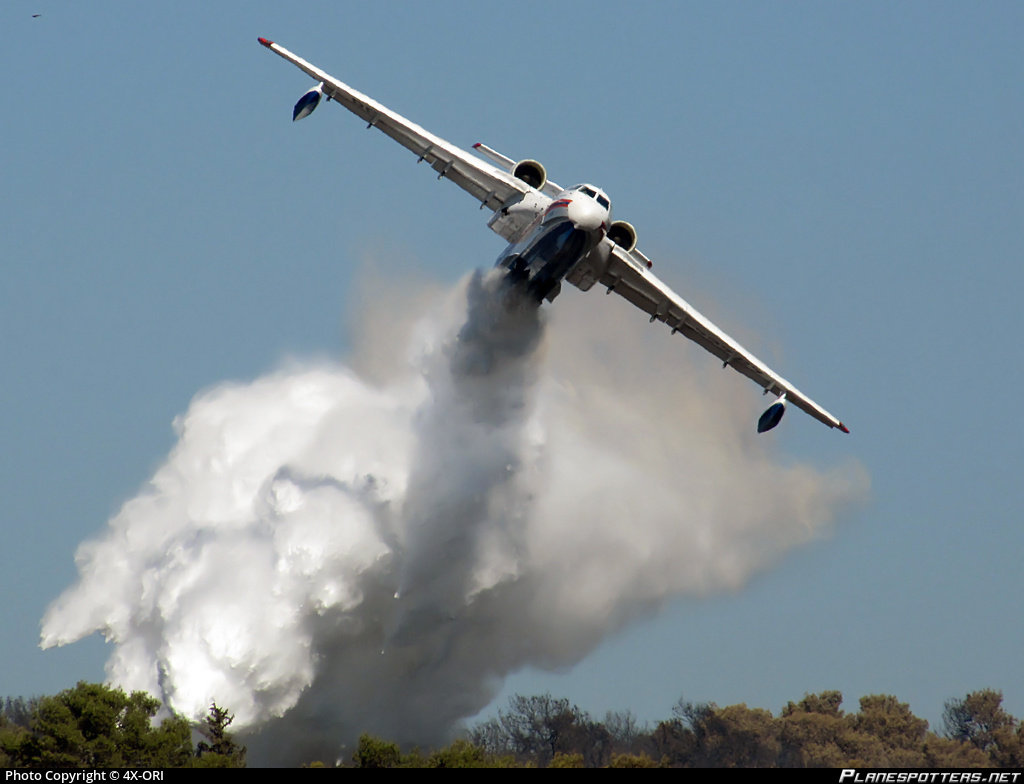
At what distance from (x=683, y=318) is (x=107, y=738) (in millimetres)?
15744

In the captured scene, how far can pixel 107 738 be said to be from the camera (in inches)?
1182

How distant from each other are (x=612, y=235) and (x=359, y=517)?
29.0 feet

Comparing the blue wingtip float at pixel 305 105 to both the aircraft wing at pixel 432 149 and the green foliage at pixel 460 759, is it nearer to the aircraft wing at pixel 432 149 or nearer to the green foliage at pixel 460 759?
the aircraft wing at pixel 432 149

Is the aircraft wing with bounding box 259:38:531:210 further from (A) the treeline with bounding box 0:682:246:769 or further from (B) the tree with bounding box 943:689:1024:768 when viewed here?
(B) the tree with bounding box 943:689:1024:768

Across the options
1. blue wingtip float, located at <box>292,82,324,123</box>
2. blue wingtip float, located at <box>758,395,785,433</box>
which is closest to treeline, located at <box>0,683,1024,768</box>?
blue wingtip float, located at <box>758,395,785,433</box>

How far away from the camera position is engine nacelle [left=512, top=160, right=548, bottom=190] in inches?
1154

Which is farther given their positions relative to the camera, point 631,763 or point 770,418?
point 770,418

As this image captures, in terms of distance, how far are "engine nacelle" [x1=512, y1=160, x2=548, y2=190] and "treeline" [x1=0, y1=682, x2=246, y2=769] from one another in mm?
13281

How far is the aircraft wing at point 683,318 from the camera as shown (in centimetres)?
3033

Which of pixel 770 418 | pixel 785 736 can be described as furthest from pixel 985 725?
pixel 770 418

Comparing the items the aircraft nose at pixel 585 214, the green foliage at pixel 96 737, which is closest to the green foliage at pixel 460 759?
the green foliage at pixel 96 737

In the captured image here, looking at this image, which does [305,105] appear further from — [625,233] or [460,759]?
[460,759]
